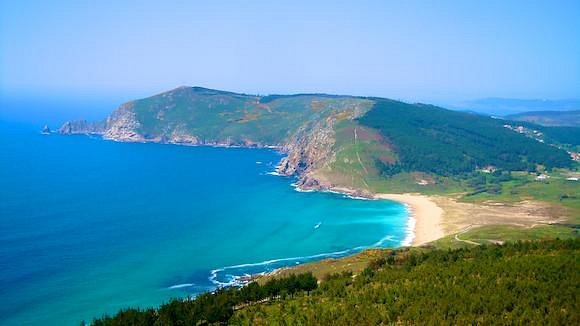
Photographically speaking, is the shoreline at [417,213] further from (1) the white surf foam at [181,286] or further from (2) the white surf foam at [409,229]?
(1) the white surf foam at [181,286]

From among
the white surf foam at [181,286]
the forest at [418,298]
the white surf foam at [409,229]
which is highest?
the forest at [418,298]

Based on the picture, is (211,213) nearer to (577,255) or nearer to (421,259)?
(421,259)

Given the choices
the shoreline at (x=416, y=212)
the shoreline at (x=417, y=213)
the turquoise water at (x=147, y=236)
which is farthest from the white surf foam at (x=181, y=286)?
the shoreline at (x=416, y=212)

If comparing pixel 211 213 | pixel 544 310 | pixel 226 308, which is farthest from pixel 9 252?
pixel 544 310

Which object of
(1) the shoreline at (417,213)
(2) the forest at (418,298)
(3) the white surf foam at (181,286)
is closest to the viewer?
(2) the forest at (418,298)

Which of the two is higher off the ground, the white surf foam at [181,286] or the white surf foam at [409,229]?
the white surf foam at [409,229]

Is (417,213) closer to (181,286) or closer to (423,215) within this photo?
(423,215)

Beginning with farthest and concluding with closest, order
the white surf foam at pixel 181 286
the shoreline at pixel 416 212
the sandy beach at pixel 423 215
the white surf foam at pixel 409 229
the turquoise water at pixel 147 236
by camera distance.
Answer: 1. the sandy beach at pixel 423 215
2. the shoreline at pixel 416 212
3. the white surf foam at pixel 409 229
4. the white surf foam at pixel 181 286
5. the turquoise water at pixel 147 236

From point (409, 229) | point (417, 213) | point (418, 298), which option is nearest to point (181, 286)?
point (418, 298)
